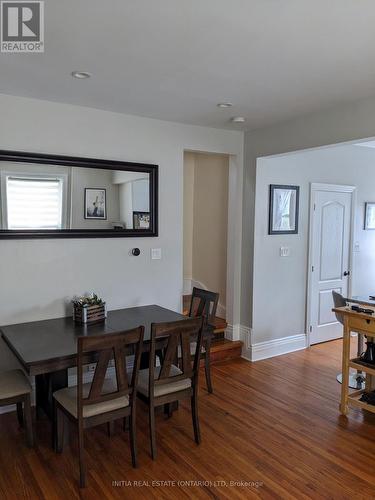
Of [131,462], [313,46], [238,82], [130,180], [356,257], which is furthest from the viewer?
[356,257]

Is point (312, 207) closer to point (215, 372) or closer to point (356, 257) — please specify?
point (356, 257)

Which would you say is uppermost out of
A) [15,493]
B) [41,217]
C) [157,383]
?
[41,217]

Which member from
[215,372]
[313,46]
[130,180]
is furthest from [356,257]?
[313,46]

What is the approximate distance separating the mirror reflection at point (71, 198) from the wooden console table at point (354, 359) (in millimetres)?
2049

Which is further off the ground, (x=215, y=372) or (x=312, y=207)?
(x=312, y=207)

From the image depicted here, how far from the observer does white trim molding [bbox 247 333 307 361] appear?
15.0 ft

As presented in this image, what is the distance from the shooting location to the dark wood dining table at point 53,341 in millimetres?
2498

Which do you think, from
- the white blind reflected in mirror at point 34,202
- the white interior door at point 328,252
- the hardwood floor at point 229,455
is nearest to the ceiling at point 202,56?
the white blind reflected in mirror at point 34,202

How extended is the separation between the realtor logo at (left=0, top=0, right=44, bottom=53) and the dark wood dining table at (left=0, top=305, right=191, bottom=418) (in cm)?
188

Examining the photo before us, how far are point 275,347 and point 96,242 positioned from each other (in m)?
2.52

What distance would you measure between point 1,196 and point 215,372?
272cm

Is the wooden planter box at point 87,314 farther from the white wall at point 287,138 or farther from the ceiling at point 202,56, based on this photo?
the white wall at point 287,138

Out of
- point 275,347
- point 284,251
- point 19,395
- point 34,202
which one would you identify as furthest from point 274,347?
point 34,202

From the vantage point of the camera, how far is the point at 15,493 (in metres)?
2.31
